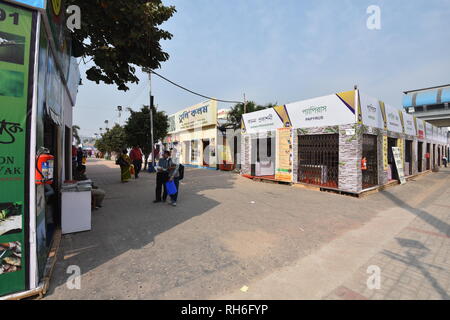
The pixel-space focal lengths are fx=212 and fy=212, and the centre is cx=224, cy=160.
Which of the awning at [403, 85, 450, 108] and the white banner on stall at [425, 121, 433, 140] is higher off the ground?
the awning at [403, 85, 450, 108]

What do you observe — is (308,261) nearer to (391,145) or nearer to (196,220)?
(196,220)

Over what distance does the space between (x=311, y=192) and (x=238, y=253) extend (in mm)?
5943

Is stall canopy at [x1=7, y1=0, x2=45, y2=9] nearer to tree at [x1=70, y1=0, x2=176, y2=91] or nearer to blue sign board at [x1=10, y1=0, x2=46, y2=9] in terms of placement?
blue sign board at [x1=10, y1=0, x2=46, y2=9]

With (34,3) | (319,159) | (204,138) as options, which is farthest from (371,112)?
(204,138)

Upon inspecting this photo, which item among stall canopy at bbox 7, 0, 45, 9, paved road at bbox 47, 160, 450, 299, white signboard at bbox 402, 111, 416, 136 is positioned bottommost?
paved road at bbox 47, 160, 450, 299

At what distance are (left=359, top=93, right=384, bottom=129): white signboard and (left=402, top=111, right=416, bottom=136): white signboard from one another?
3881mm

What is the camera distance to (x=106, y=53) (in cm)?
572

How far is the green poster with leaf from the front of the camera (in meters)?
2.13

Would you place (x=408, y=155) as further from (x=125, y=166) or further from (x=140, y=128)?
(x=140, y=128)

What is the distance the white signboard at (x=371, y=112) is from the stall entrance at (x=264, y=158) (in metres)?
4.11

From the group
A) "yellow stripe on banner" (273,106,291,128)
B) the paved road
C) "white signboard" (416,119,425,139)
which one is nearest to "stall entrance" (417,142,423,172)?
"white signboard" (416,119,425,139)

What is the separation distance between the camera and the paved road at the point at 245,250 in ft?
8.16

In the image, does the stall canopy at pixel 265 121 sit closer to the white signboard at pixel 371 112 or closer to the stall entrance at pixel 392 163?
the white signboard at pixel 371 112

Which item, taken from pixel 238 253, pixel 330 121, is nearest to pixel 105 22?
pixel 238 253
